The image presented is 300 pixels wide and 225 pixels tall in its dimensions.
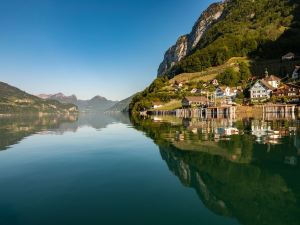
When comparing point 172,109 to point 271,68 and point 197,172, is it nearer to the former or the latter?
point 271,68

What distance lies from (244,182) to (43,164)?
18982 mm

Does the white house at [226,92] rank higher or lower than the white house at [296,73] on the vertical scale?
lower

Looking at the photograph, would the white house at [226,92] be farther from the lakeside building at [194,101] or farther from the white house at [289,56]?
the white house at [289,56]

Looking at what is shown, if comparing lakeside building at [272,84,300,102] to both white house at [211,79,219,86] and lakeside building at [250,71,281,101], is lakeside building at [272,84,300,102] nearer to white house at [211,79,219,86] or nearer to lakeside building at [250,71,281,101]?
lakeside building at [250,71,281,101]

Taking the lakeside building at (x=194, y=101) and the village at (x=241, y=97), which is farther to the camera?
the lakeside building at (x=194, y=101)

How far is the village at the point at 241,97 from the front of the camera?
113438 mm

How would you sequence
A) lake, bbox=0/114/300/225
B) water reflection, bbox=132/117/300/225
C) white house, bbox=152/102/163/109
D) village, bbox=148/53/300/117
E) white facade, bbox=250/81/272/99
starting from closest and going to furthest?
lake, bbox=0/114/300/225 → water reflection, bbox=132/117/300/225 → village, bbox=148/53/300/117 → white facade, bbox=250/81/272/99 → white house, bbox=152/102/163/109

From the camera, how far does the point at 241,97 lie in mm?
144250

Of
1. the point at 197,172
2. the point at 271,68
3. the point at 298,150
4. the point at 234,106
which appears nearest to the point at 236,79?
the point at 271,68

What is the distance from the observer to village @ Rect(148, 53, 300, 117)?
113 meters

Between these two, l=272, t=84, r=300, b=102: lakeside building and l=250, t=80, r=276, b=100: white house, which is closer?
l=272, t=84, r=300, b=102: lakeside building

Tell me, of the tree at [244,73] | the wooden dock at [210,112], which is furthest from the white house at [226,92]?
the wooden dock at [210,112]

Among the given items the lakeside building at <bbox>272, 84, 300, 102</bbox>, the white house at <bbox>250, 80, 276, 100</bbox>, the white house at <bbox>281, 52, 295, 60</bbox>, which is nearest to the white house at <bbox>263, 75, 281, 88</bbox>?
the white house at <bbox>250, 80, 276, 100</bbox>

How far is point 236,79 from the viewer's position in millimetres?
172750
